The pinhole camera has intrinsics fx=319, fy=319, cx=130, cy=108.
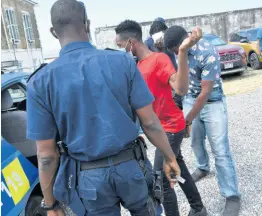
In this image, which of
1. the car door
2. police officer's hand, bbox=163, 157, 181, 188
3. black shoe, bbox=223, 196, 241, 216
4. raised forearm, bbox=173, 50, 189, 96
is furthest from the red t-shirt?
the car door

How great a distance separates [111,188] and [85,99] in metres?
0.51

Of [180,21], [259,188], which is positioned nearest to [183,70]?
[259,188]

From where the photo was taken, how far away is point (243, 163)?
156 inches

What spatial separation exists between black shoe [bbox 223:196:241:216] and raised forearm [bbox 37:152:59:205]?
1.77 meters

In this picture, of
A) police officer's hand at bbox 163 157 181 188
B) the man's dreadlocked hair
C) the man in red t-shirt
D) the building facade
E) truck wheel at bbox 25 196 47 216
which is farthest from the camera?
the building facade

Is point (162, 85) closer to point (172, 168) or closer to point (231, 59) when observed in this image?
point (172, 168)

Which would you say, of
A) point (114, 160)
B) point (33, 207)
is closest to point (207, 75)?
point (114, 160)

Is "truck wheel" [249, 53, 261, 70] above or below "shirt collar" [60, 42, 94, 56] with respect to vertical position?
below

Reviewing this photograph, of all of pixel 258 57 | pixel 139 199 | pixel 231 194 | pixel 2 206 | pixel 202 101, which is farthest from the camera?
pixel 258 57

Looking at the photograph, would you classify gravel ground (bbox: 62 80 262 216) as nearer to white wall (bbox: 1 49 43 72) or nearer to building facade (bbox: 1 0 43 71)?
building facade (bbox: 1 0 43 71)

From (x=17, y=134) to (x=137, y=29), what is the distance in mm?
1347

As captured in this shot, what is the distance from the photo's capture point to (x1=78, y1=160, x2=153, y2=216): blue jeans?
1.71 metres

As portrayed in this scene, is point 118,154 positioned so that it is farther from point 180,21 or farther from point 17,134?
point 180,21

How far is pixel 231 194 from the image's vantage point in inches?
116
